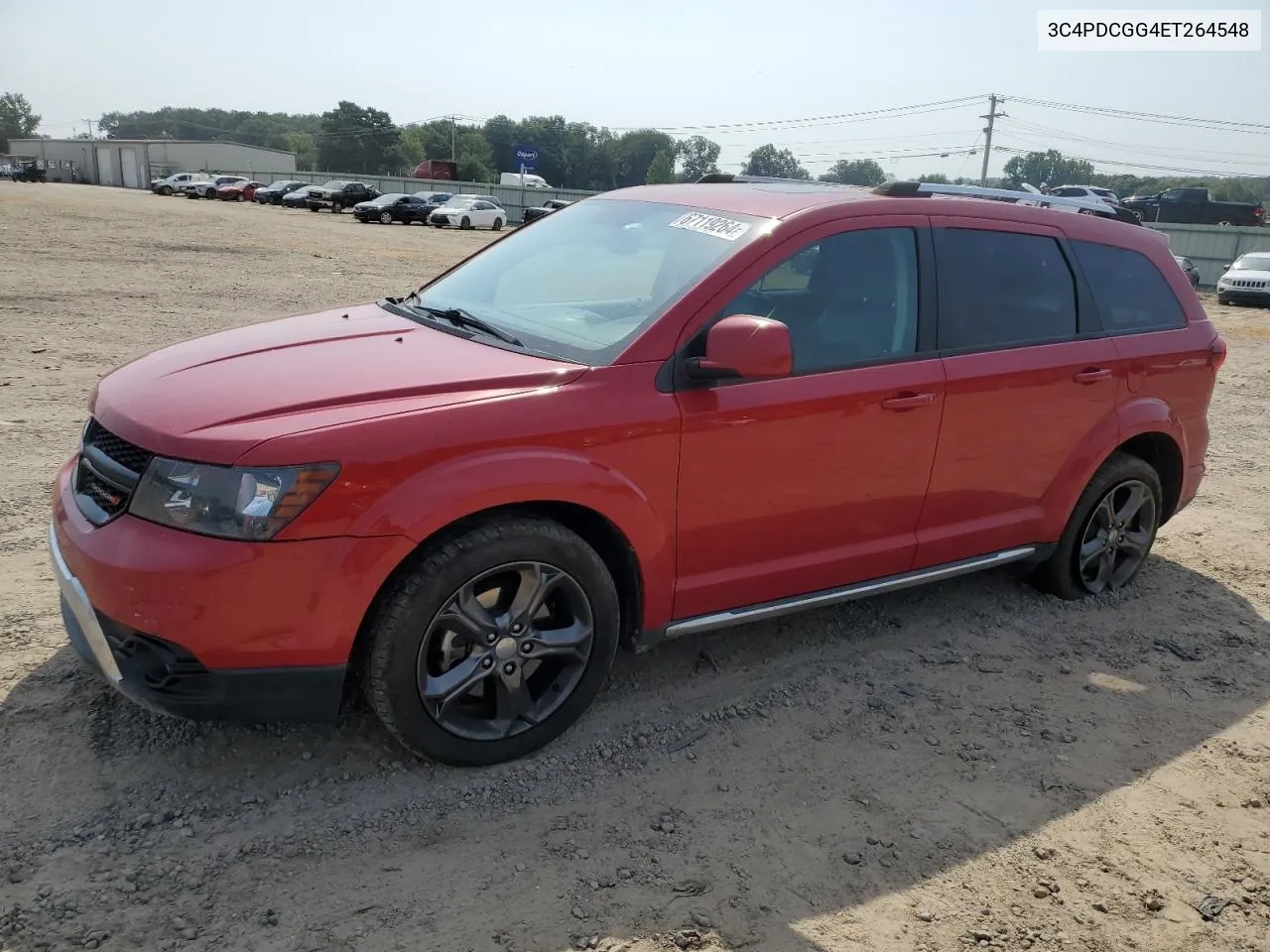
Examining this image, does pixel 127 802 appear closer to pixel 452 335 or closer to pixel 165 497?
pixel 165 497

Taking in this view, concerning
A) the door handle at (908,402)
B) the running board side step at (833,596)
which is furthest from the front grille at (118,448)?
the door handle at (908,402)

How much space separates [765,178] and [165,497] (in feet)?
10.1

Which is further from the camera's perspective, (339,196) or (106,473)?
(339,196)

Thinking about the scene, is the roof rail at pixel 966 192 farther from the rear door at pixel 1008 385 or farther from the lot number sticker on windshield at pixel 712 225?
the lot number sticker on windshield at pixel 712 225

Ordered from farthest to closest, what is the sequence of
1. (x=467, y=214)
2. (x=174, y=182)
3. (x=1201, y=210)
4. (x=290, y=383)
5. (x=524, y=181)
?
(x=524, y=181)
(x=174, y=182)
(x=1201, y=210)
(x=467, y=214)
(x=290, y=383)

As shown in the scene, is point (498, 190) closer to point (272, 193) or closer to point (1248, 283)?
point (272, 193)

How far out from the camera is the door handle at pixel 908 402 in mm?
3750

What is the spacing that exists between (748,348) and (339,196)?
45.9 metres

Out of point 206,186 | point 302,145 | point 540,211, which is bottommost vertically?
point 540,211

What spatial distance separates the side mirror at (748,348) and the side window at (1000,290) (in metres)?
1.08

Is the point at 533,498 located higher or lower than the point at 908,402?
lower

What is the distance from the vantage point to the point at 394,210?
3944cm

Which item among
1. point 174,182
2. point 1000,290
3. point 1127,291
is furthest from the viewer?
point 174,182

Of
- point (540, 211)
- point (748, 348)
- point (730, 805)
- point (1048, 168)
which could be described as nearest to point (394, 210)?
point (540, 211)
